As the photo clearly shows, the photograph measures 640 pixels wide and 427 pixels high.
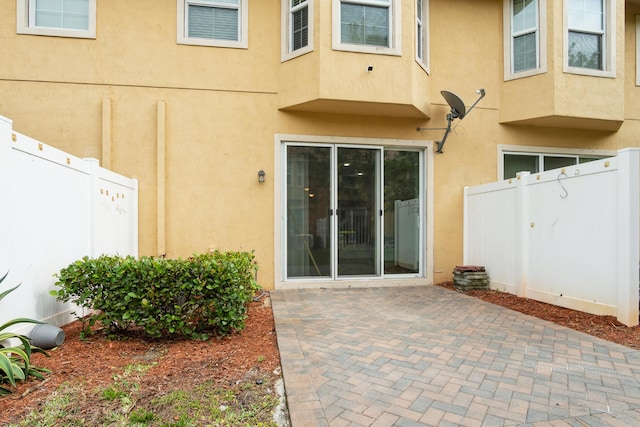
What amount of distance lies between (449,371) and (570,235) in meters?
3.10

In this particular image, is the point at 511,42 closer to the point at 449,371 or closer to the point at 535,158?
the point at 535,158

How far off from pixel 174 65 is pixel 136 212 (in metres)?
2.57

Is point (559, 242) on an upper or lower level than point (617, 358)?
upper

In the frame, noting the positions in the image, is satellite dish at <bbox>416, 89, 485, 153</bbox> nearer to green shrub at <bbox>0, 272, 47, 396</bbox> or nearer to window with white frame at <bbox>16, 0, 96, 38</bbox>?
window with white frame at <bbox>16, 0, 96, 38</bbox>

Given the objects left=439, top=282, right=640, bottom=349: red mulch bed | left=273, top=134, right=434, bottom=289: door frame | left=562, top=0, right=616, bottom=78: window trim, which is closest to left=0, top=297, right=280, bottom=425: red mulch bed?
left=273, top=134, right=434, bottom=289: door frame

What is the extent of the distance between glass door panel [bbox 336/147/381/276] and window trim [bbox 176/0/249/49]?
2.58 meters

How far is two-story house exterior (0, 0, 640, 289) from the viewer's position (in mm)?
5715

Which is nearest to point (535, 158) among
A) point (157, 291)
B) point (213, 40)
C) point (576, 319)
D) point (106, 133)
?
point (576, 319)

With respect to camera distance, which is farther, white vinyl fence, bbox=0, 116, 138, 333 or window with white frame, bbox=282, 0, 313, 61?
window with white frame, bbox=282, 0, 313, 61

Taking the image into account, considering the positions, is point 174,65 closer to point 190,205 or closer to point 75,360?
point 190,205

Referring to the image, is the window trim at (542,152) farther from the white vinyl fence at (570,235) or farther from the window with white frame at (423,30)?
the window with white frame at (423,30)

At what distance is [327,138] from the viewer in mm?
Result: 6332

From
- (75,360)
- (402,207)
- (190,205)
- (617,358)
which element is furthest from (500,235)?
(75,360)

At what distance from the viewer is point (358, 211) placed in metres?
6.52
